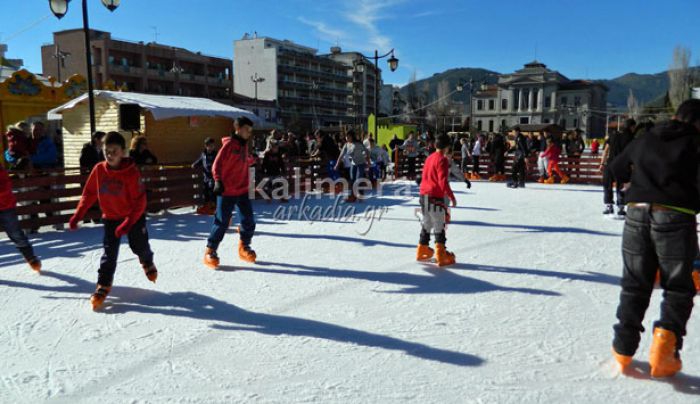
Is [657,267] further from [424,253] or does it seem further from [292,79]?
[292,79]

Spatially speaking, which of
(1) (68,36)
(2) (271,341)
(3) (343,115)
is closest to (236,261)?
(2) (271,341)

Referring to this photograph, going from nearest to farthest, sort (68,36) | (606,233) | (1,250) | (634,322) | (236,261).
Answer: (634,322), (236,261), (1,250), (606,233), (68,36)

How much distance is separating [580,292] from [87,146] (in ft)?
25.3

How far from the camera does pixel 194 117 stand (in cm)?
1287

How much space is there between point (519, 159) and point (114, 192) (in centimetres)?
1197

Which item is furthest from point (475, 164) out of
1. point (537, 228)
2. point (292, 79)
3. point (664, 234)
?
point (292, 79)

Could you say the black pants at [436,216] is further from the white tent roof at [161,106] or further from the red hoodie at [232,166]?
the white tent roof at [161,106]

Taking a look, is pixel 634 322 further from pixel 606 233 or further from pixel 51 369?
pixel 606 233

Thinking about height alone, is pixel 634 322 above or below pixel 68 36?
below

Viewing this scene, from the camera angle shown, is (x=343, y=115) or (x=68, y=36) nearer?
(x=68, y=36)

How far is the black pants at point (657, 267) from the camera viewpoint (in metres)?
2.54

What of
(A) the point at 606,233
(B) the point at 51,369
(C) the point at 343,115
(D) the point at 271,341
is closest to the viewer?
(B) the point at 51,369

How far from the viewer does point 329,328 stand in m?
3.51

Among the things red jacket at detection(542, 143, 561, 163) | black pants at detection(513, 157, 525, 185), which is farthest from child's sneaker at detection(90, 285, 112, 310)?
red jacket at detection(542, 143, 561, 163)
